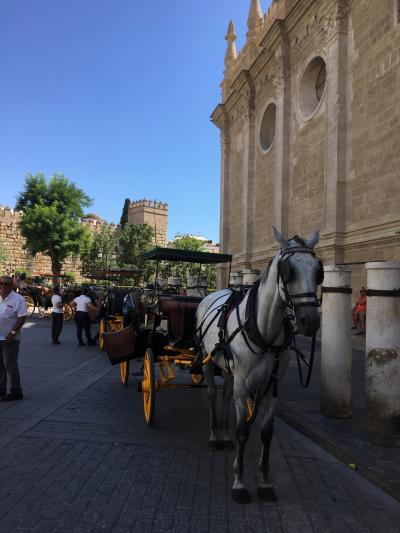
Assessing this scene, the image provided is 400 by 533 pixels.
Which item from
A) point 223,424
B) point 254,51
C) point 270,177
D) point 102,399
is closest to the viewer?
point 223,424

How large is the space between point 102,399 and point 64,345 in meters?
6.36

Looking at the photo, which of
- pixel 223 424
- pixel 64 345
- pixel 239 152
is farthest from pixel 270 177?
pixel 223 424

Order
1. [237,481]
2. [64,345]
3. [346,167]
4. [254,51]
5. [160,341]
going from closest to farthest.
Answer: [237,481]
[160,341]
[64,345]
[346,167]
[254,51]

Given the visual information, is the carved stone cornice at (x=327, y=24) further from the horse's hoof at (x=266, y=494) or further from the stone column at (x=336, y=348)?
the horse's hoof at (x=266, y=494)

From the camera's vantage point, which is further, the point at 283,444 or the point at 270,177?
the point at 270,177

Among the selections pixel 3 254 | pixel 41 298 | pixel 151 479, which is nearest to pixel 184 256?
pixel 151 479

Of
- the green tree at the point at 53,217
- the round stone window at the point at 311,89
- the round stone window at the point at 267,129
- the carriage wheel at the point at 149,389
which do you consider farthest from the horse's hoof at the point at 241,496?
the green tree at the point at 53,217

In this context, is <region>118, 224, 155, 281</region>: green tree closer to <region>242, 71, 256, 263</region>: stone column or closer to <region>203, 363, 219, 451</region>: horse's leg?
<region>242, 71, 256, 263</region>: stone column

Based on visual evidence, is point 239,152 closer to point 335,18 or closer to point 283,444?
point 335,18

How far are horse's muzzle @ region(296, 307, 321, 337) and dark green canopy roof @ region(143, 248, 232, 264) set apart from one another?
3894 mm

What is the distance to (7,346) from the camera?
247 inches

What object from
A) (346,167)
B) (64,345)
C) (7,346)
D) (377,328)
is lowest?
(64,345)

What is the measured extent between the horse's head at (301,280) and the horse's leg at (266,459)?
40.1 inches

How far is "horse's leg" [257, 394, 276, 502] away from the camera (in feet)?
11.2
